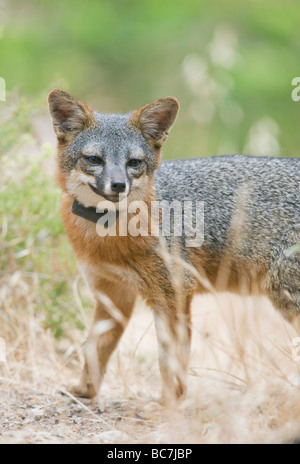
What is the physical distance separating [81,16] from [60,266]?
25.7 ft

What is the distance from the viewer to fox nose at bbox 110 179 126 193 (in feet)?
12.8

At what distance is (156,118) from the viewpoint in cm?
445

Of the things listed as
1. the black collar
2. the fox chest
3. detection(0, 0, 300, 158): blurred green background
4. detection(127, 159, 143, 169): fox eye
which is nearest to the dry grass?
the fox chest

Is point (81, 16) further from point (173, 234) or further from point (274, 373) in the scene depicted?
point (274, 373)

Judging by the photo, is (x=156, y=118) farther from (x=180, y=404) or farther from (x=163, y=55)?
(x=163, y=55)

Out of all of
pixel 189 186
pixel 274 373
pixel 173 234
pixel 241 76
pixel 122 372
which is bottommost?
pixel 122 372

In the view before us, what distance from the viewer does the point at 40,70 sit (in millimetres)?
11227

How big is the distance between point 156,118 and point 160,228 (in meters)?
0.70

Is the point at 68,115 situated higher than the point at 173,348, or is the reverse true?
the point at 68,115

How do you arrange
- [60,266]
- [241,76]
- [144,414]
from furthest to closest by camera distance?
[241,76] < [60,266] < [144,414]

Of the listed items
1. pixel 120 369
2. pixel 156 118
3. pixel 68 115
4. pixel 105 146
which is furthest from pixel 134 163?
pixel 120 369

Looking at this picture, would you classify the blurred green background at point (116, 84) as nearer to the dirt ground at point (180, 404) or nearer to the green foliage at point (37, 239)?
the green foliage at point (37, 239)
